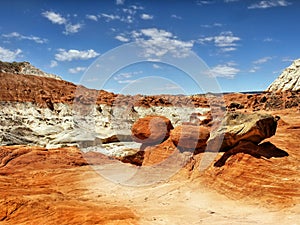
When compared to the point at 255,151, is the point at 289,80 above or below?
above

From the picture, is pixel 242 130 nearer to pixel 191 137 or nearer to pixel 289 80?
pixel 191 137

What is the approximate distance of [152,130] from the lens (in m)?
16.3

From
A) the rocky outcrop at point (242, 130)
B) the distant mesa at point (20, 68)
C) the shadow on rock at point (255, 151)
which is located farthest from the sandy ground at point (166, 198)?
the distant mesa at point (20, 68)

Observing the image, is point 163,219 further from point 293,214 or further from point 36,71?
point 36,71

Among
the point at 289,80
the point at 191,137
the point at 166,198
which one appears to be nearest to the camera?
the point at 166,198

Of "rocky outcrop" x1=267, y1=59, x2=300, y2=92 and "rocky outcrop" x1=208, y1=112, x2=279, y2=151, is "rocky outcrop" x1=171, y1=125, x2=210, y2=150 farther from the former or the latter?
"rocky outcrop" x1=267, y1=59, x2=300, y2=92

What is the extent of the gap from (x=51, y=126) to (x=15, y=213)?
2182 cm

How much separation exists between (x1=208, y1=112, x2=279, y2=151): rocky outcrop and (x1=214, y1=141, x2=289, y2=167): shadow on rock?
22 centimetres

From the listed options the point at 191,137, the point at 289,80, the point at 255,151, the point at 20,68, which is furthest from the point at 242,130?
the point at 289,80

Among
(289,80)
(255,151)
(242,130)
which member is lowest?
(255,151)

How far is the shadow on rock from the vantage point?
1157 centimetres

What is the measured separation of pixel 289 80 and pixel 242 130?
138 feet

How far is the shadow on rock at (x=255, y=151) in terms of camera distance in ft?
38.0

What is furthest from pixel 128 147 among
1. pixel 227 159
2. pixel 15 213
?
pixel 15 213
